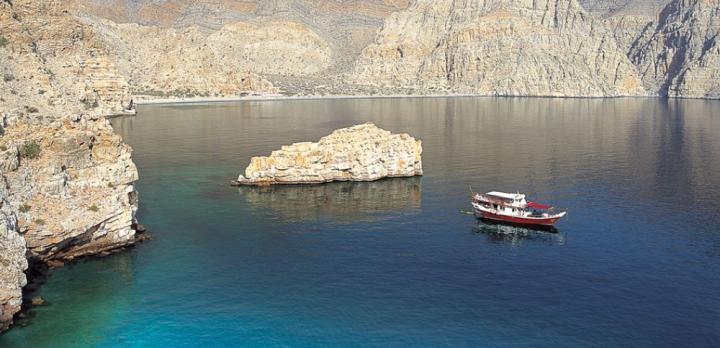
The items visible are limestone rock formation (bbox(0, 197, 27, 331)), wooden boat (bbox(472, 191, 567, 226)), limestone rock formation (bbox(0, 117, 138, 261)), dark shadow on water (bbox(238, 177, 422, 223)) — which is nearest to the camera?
limestone rock formation (bbox(0, 197, 27, 331))

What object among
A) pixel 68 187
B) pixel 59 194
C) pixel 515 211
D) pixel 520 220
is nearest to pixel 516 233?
pixel 520 220

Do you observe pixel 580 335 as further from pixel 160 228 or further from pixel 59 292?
pixel 160 228

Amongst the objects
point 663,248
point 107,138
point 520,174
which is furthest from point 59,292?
point 520,174

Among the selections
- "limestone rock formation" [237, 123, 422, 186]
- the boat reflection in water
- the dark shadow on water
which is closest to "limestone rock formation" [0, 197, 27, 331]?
the dark shadow on water

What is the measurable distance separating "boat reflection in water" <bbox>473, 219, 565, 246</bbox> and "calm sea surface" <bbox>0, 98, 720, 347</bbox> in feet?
1.27

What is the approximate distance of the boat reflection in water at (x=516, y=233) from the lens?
7256cm

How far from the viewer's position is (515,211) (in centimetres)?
7938

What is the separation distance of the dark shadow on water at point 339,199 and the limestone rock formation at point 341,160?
1.56 meters

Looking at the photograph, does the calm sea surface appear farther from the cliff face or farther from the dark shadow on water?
the cliff face

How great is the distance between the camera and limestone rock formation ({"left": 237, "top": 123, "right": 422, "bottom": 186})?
98.3 m

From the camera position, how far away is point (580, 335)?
1897 inches

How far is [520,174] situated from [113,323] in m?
75.8

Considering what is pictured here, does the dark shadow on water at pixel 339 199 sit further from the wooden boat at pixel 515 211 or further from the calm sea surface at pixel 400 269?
the wooden boat at pixel 515 211

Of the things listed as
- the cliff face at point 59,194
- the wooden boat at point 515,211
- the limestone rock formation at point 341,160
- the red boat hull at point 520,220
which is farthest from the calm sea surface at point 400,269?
the limestone rock formation at point 341,160
